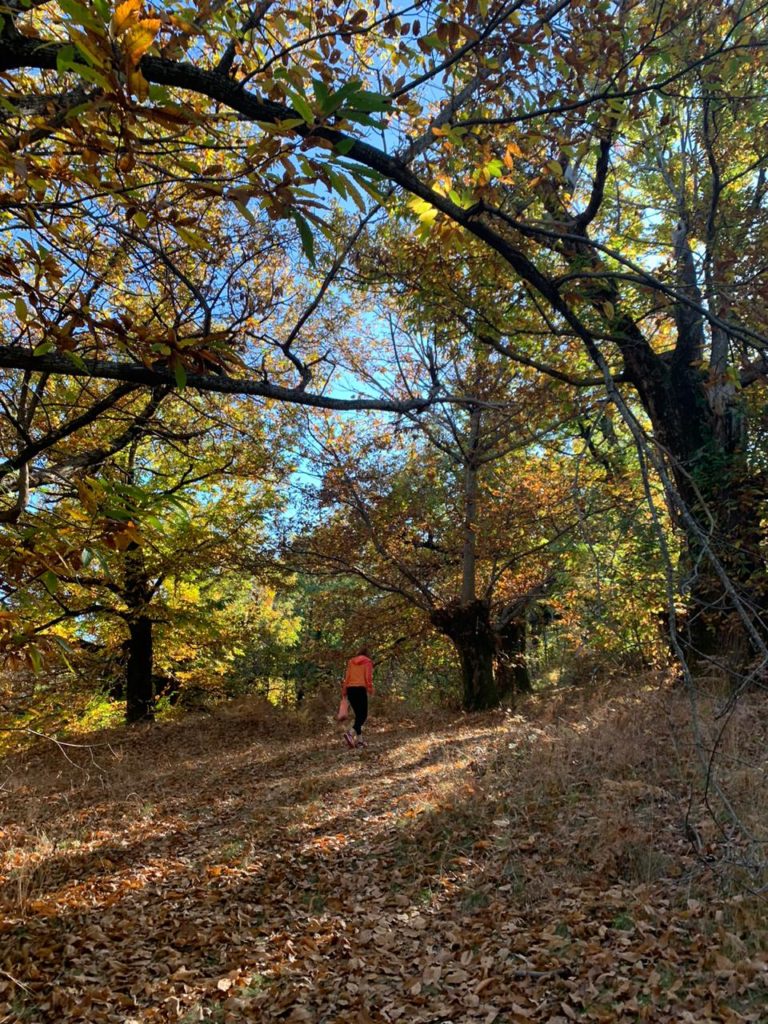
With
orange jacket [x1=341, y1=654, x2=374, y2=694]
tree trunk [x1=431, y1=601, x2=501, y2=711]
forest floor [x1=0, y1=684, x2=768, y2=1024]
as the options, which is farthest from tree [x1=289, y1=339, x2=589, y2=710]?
forest floor [x1=0, y1=684, x2=768, y2=1024]

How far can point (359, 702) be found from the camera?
10359mm

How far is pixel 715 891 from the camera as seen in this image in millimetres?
3783

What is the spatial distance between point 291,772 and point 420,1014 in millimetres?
5655

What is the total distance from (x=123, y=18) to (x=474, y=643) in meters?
11.6

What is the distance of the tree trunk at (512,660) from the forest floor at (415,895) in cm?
540

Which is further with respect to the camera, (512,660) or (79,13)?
(512,660)

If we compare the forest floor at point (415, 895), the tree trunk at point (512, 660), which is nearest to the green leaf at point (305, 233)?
the forest floor at point (415, 895)

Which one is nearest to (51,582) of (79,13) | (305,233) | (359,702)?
(305,233)

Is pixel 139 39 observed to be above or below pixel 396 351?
below

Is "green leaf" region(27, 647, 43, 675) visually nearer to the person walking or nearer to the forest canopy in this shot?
the forest canopy

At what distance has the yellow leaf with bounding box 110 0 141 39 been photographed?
1.36 m

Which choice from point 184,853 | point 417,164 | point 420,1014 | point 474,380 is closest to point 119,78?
point 417,164

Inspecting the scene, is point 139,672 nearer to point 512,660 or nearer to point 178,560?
point 178,560

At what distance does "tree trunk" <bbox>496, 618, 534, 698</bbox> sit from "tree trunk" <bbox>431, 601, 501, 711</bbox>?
622 millimetres
